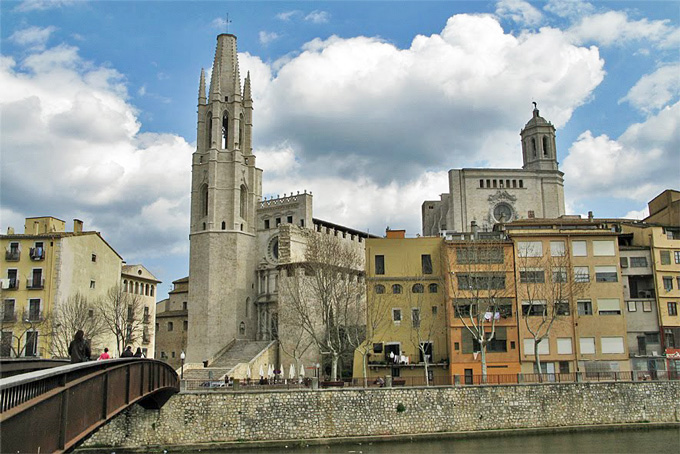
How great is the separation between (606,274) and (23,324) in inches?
1848

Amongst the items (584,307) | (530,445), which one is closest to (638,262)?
(584,307)

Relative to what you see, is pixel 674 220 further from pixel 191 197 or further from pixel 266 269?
pixel 191 197

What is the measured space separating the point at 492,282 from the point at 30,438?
138 ft

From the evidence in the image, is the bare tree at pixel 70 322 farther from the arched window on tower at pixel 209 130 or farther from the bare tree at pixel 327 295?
the arched window on tower at pixel 209 130

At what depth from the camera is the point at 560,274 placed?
50.3 metres

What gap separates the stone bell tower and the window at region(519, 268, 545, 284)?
3543cm

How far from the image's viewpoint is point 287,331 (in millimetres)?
67062

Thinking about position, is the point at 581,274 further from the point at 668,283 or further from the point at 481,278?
the point at 481,278

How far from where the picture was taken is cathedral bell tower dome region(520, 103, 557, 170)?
91812 millimetres

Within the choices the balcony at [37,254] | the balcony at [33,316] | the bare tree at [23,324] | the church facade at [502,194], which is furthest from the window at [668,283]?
the balcony at [37,254]

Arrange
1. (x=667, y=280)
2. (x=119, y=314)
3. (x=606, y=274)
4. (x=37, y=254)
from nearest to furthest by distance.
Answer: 1. (x=606, y=274)
2. (x=667, y=280)
3. (x=37, y=254)
4. (x=119, y=314)

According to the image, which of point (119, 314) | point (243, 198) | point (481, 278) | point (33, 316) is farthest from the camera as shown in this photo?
point (243, 198)

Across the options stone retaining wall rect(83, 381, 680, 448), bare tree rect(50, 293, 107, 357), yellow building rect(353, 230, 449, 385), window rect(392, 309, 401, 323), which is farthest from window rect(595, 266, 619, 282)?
bare tree rect(50, 293, 107, 357)

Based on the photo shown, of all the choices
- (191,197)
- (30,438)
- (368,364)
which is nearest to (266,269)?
(191,197)
